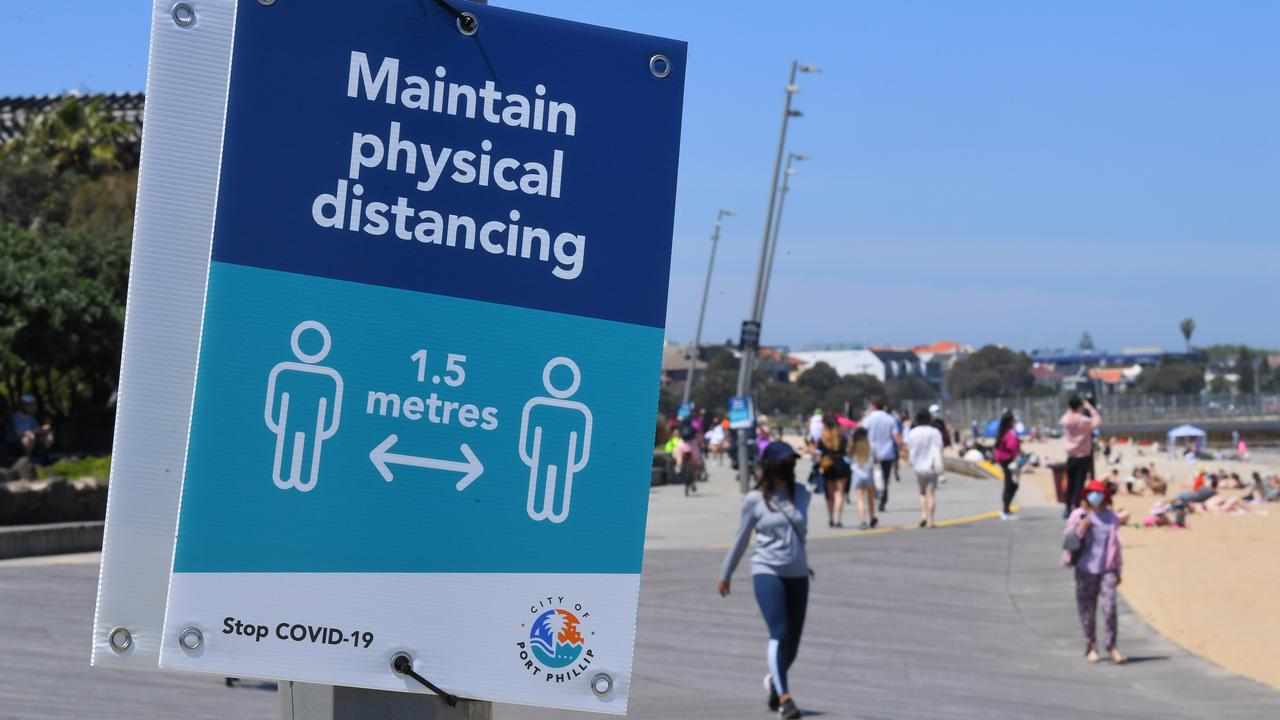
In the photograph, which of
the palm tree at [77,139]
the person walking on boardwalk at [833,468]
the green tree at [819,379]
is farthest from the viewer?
the green tree at [819,379]

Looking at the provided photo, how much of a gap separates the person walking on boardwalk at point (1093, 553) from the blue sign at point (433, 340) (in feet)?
34.5

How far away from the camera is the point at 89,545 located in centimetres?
1655

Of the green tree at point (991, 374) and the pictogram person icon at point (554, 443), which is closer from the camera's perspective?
the pictogram person icon at point (554, 443)

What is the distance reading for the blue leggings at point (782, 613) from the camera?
9.65m

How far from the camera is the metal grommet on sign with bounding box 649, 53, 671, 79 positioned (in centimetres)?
291

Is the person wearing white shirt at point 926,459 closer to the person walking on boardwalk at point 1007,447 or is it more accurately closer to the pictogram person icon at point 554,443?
the person walking on boardwalk at point 1007,447

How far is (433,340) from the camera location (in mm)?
2783

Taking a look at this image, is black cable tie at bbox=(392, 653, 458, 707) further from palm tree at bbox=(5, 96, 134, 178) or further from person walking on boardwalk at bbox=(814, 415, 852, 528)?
palm tree at bbox=(5, 96, 134, 178)

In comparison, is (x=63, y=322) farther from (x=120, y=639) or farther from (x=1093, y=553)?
(x=120, y=639)

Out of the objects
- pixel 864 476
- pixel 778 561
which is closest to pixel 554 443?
pixel 778 561

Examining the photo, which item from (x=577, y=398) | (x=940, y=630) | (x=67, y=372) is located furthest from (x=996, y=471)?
(x=577, y=398)

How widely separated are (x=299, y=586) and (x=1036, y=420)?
108 m

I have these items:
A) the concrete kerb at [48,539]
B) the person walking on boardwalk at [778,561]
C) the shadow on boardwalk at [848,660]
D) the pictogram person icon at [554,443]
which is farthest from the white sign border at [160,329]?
the concrete kerb at [48,539]

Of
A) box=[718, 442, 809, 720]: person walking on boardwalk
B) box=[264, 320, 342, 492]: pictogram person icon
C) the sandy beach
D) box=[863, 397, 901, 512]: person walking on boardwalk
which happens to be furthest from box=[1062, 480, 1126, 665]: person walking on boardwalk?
box=[863, 397, 901, 512]: person walking on boardwalk
